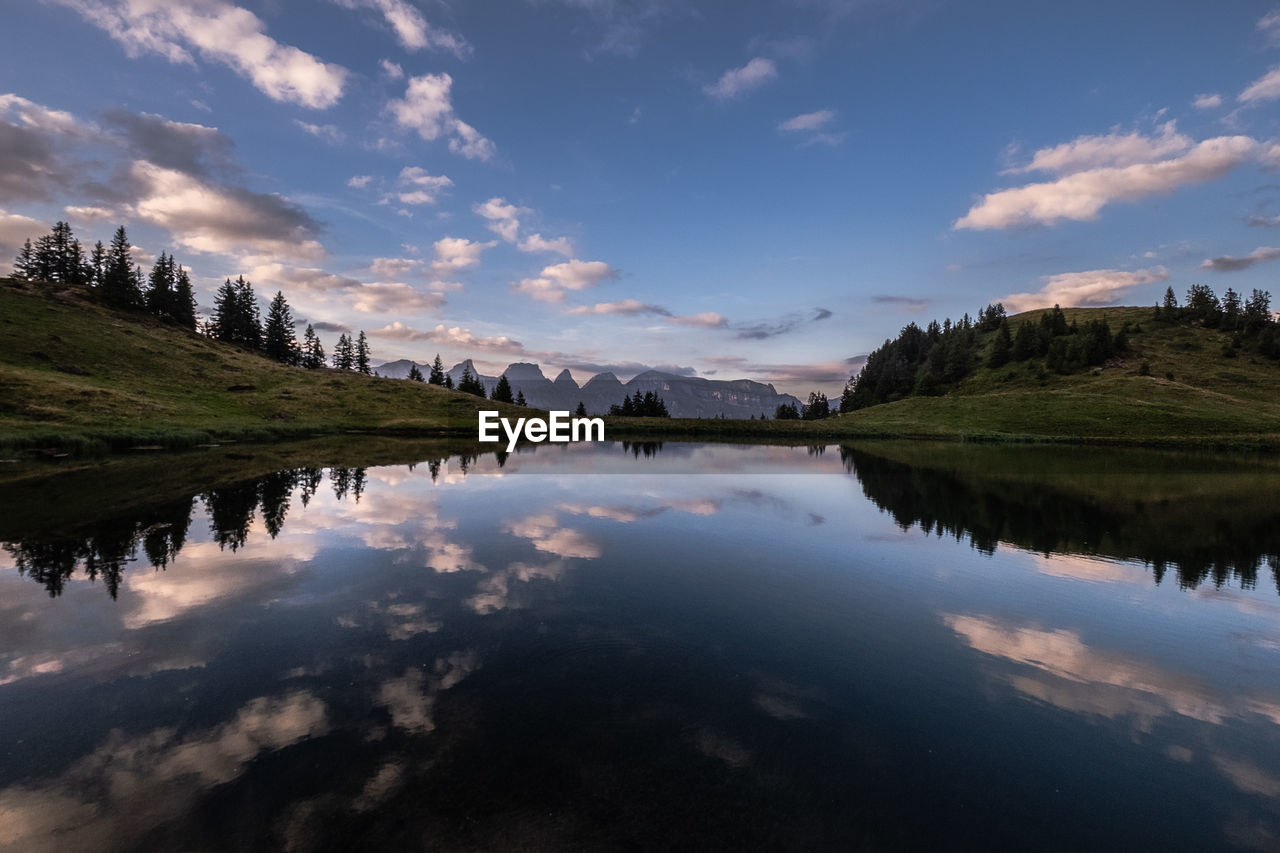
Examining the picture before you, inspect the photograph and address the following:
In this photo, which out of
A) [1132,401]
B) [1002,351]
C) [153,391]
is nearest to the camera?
[153,391]

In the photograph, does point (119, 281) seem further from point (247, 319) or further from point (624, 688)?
point (624, 688)

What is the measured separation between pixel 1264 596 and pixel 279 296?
19784 cm

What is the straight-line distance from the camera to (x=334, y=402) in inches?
4136

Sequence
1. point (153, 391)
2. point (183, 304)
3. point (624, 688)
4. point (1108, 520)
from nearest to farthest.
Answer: point (624, 688)
point (1108, 520)
point (153, 391)
point (183, 304)

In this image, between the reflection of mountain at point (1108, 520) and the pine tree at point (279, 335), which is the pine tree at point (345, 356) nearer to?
the pine tree at point (279, 335)

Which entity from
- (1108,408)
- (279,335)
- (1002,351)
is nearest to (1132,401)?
(1108,408)

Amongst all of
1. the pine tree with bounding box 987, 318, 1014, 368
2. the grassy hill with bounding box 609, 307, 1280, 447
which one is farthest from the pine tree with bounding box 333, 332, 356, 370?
the pine tree with bounding box 987, 318, 1014, 368

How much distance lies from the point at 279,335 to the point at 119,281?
35.7 m

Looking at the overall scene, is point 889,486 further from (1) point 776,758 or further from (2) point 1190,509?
(1) point 776,758

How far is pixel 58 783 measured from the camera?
6.63m

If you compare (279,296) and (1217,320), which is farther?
(1217,320)

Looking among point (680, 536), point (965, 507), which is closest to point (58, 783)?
point (680, 536)

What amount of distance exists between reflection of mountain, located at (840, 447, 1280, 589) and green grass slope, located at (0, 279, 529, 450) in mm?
72113

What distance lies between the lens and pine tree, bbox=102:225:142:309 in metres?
118
